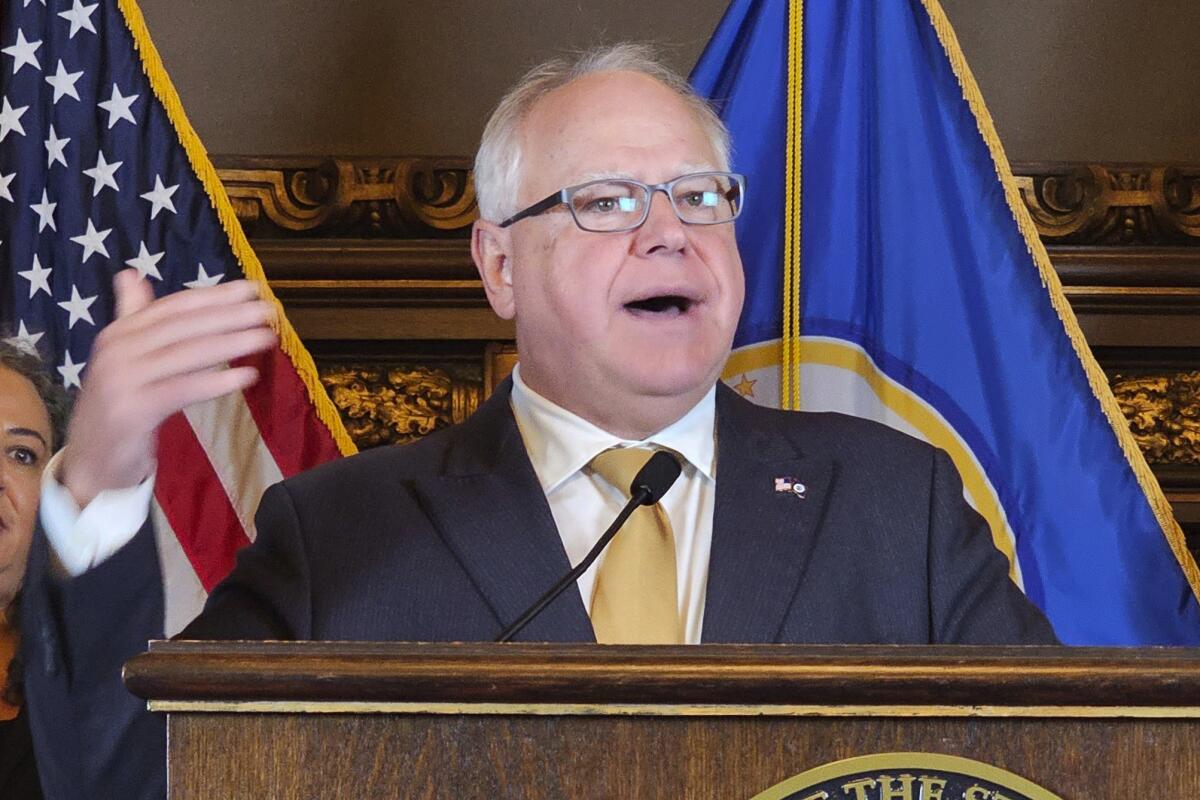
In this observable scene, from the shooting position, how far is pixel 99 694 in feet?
5.19

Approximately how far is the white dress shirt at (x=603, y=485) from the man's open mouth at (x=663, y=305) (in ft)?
0.37

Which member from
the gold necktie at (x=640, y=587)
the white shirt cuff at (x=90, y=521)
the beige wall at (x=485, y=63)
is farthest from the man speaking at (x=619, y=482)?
the beige wall at (x=485, y=63)

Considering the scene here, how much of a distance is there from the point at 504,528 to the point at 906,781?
2.52 feet

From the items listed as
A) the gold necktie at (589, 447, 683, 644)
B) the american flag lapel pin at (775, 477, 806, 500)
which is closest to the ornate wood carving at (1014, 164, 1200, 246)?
the american flag lapel pin at (775, 477, 806, 500)

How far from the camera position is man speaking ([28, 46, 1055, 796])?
170 centimetres

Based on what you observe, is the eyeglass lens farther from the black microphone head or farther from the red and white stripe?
the red and white stripe

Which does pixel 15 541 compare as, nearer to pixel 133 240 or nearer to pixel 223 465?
pixel 223 465

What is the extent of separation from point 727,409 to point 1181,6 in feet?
5.94

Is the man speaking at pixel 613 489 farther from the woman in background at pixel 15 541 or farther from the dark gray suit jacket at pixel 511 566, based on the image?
the woman in background at pixel 15 541

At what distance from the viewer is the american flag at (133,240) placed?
103 inches

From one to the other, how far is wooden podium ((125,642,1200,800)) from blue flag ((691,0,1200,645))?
4.84 ft

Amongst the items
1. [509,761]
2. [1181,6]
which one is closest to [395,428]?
[1181,6]

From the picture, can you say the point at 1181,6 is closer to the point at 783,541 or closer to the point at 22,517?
the point at 783,541

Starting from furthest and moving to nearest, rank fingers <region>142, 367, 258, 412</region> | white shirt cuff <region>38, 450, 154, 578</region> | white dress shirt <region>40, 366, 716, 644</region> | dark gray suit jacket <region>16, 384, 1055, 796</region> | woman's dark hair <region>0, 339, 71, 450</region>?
woman's dark hair <region>0, 339, 71, 450</region> < white dress shirt <region>40, 366, 716, 644</region> < dark gray suit jacket <region>16, 384, 1055, 796</region> < white shirt cuff <region>38, 450, 154, 578</region> < fingers <region>142, 367, 258, 412</region>
